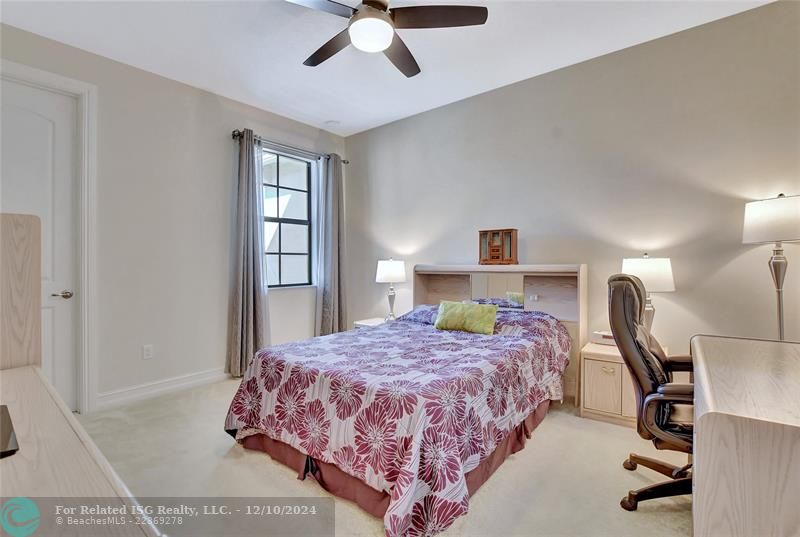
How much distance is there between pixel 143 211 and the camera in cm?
324

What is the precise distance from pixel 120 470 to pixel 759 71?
4.59 meters

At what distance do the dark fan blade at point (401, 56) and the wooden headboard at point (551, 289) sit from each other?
1776mm

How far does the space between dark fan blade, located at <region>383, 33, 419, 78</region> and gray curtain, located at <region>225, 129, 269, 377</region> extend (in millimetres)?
1893

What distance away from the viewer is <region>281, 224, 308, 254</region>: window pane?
4.45 meters

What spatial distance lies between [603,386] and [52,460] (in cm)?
304

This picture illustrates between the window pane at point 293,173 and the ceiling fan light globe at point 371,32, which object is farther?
the window pane at point 293,173

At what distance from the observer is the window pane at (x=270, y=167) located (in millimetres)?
4250

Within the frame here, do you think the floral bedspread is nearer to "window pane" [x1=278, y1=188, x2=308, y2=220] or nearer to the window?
the window

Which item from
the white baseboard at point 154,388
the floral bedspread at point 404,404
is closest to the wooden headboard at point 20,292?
the floral bedspread at point 404,404

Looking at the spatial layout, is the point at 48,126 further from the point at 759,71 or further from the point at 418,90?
the point at 759,71

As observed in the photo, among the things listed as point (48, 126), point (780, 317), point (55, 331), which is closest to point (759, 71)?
point (780, 317)

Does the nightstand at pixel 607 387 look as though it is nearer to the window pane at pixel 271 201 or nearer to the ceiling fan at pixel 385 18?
the ceiling fan at pixel 385 18

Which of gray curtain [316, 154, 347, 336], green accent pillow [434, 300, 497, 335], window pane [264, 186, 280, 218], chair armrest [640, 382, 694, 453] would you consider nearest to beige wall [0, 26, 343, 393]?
window pane [264, 186, 280, 218]

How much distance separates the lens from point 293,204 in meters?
4.54
